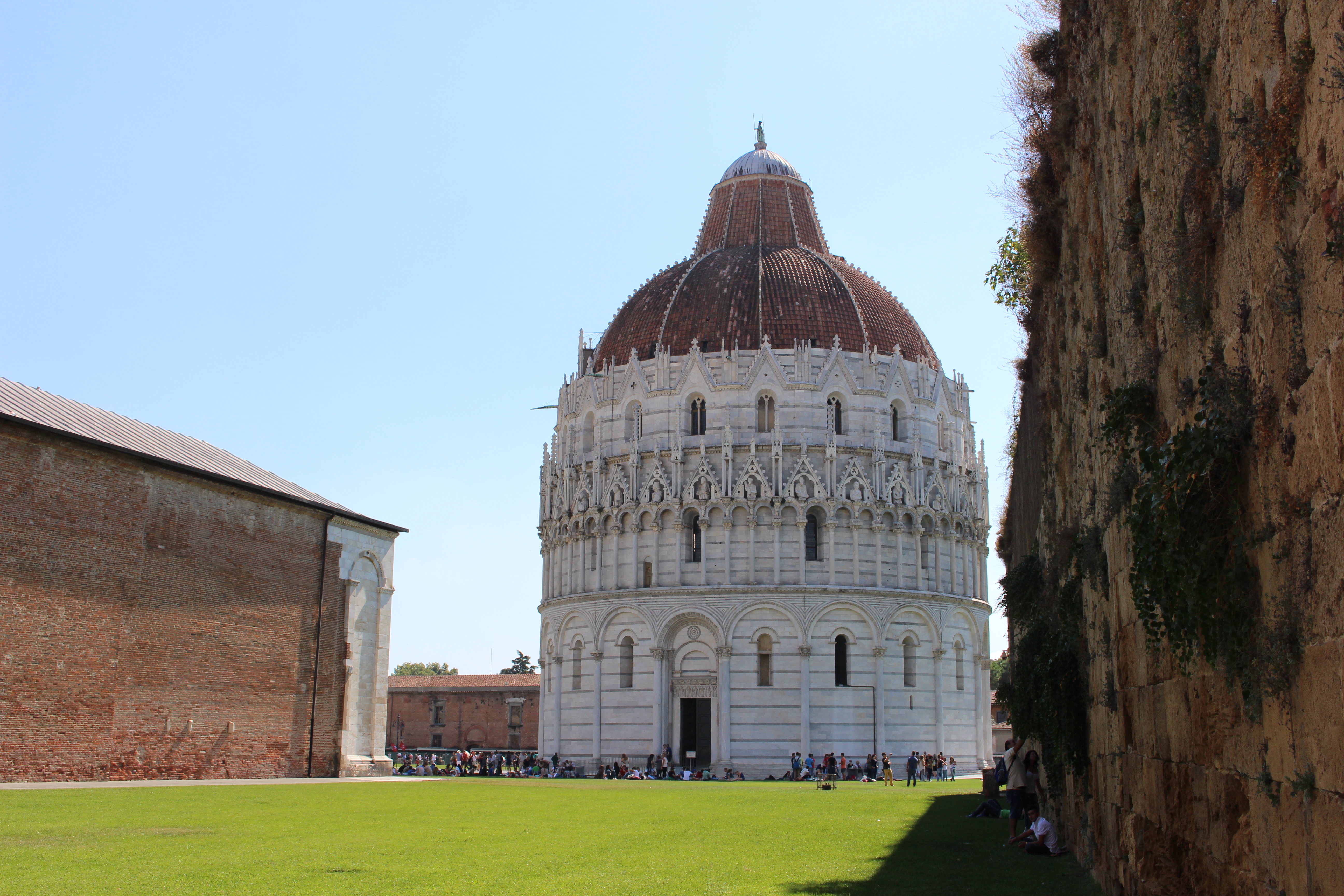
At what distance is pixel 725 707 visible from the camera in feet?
170

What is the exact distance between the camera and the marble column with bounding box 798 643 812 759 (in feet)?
168

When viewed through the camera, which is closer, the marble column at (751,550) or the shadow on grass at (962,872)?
the shadow on grass at (962,872)

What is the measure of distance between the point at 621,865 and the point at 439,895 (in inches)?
125

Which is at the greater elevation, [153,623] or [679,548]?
[679,548]

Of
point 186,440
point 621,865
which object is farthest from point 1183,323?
point 186,440

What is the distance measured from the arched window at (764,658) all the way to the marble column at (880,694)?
454 cm

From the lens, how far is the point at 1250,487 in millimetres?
5750

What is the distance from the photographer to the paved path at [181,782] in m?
26.7

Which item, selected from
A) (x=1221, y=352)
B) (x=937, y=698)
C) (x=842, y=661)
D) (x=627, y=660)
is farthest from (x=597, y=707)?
(x=1221, y=352)

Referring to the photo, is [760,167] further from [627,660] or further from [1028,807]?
[1028,807]

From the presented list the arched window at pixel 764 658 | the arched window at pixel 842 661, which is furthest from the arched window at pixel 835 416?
the arched window at pixel 764 658

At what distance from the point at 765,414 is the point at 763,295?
638 cm

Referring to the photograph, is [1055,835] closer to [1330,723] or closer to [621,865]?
[621,865]

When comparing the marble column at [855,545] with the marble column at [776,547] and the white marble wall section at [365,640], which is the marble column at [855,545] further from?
the white marble wall section at [365,640]
